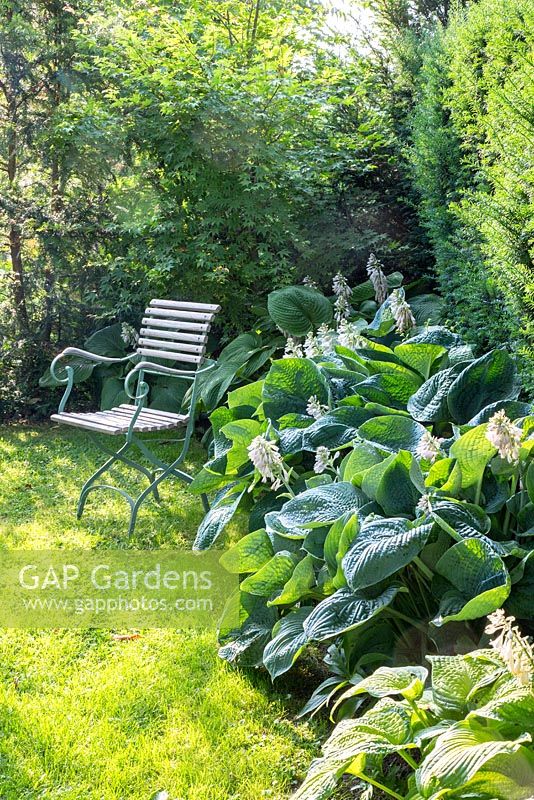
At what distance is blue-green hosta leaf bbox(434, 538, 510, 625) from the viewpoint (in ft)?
6.56

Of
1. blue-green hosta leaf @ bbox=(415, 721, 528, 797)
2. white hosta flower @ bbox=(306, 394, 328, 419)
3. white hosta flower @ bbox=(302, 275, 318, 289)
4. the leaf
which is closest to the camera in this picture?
blue-green hosta leaf @ bbox=(415, 721, 528, 797)

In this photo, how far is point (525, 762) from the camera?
1496 millimetres

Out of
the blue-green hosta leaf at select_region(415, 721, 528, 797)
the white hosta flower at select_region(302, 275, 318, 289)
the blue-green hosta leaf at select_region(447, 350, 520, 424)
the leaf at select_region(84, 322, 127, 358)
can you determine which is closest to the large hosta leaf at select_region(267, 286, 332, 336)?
the white hosta flower at select_region(302, 275, 318, 289)

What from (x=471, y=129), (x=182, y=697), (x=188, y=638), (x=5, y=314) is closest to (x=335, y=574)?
(x=182, y=697)

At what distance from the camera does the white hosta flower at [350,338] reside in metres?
3.58

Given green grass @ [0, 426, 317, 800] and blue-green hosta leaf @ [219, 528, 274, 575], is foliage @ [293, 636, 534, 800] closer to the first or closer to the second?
green grass @ [0, 426, 317, 800]

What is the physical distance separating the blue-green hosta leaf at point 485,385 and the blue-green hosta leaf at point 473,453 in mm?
487

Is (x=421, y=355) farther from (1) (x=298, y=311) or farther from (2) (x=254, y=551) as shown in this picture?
(1) (x=298, y=311)

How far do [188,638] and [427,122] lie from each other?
3133 millimetres

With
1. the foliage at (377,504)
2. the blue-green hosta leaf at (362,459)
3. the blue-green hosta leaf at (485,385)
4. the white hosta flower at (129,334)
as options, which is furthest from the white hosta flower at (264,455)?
the white hosta flower at (129,334)

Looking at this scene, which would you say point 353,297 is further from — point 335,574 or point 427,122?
point 335,574

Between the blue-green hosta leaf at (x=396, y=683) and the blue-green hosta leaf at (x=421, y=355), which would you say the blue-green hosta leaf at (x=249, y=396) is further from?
the blue-green hosta leaf at (x=396, y=683)

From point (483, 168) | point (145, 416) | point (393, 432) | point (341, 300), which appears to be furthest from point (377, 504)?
point (341, 300)

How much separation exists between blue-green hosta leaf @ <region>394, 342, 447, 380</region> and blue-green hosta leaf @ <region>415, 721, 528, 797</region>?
1731 mm
